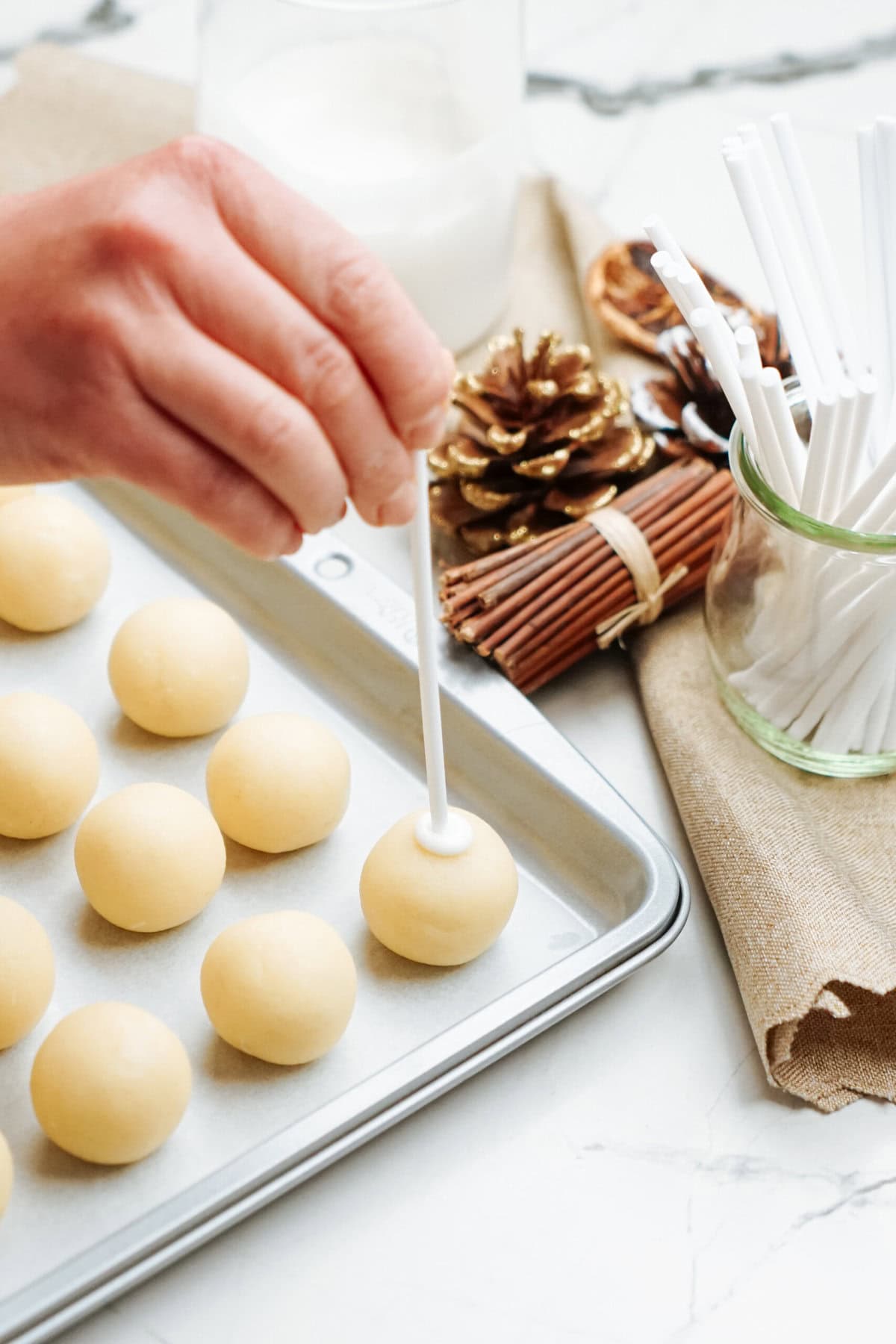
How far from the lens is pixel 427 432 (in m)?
0.44

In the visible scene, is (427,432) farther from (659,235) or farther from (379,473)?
(659,235)

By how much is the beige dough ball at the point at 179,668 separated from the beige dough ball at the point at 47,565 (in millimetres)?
46

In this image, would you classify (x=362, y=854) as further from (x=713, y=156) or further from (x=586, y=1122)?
(x=713, y=156)

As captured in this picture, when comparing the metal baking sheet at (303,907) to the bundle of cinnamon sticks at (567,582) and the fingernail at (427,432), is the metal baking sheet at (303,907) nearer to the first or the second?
the bundle of cinnamon sticks at (567,582)

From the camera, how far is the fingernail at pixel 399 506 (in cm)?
45

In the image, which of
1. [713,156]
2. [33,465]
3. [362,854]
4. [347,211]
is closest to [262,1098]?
[362,854]

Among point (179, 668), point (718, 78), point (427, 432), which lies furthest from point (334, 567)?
point (718, 78)

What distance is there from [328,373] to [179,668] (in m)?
0.30

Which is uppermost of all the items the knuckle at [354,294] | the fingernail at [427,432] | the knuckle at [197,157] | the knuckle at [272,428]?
the knuckle at [197,157]

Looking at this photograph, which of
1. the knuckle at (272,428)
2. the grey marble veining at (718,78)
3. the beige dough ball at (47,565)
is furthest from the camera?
the grey marble veining at (718,78)

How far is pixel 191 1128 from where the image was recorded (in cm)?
56

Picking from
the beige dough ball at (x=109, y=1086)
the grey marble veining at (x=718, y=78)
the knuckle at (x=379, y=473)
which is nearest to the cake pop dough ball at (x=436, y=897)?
the beige dough ball at (x=109, y=1086)

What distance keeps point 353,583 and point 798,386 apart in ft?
0.87

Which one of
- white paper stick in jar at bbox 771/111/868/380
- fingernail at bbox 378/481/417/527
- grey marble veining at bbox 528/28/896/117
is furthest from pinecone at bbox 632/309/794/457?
grey marble veining at bbox 528/28/896/117
